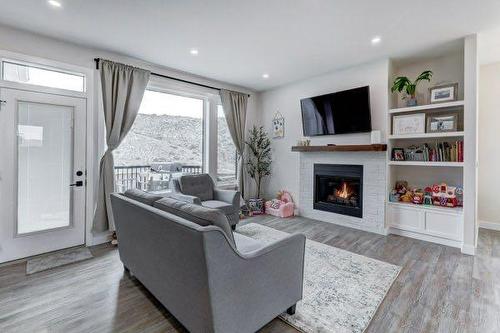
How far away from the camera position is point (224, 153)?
17.5ft

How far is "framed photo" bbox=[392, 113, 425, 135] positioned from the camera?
3.61 metres

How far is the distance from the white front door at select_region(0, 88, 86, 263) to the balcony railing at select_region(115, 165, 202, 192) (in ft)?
2.98

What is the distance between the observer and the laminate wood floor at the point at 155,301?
1.83 m

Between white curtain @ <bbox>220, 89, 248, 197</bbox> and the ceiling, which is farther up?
the ceiling

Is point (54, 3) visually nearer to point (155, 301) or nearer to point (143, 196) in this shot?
point (143, 196)

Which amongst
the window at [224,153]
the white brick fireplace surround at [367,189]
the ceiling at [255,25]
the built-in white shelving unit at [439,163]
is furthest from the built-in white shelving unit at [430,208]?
the window at [224,153]

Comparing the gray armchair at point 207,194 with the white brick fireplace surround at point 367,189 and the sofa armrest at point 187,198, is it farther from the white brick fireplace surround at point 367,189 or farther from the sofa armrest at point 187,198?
the white brick fireplace surround at point 367,189

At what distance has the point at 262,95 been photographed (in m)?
5.79

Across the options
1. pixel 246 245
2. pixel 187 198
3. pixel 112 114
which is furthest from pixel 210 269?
pixel 112 114

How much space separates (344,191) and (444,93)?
208 cm

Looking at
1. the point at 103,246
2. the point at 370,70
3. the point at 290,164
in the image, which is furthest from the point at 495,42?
the point at 103,246

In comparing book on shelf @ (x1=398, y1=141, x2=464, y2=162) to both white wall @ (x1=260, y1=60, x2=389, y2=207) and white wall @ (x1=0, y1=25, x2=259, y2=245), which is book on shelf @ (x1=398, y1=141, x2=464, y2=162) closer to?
white wall @ (x1=260, y1=60, x2=389, y2=207)

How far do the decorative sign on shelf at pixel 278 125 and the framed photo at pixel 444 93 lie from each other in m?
2.62

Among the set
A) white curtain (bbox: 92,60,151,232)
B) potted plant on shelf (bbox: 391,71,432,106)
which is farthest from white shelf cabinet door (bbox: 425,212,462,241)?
white curtain (bbox: 92,60,151,232)
